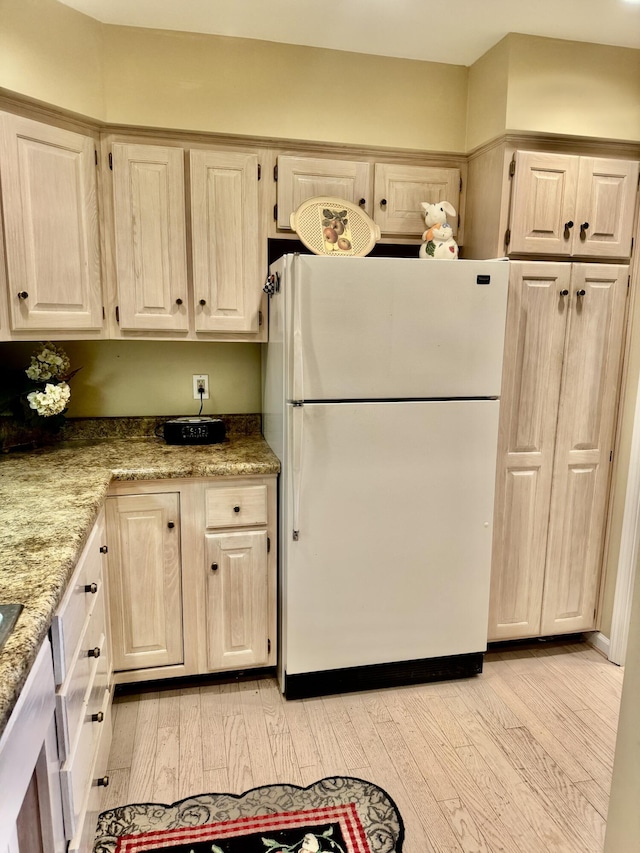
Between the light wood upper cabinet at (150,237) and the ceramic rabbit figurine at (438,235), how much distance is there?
3.12 ft

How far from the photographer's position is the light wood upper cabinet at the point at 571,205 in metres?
2.18

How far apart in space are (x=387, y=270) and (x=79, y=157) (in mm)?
1185

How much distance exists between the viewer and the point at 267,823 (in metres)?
1.64

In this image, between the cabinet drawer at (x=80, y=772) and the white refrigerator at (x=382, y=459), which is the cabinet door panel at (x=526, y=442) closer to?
the white refrigerator at (x=382, y=459)

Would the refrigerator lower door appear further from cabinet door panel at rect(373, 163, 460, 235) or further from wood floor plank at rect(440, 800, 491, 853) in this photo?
cabinet door panel at rect(373, 163, 460, 235)

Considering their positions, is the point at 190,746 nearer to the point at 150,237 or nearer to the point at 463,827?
the point at 463,827

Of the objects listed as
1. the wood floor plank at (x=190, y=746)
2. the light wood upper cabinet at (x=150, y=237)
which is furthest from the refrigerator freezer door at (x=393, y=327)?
the wood floor plank at (x=190, y=746)

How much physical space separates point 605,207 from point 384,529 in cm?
154

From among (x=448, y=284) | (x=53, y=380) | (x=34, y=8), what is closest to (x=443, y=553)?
(x=448, y=284)

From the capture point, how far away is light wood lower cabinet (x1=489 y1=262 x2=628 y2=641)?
2.24 meters

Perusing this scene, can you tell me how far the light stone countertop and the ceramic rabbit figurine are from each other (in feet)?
3.35

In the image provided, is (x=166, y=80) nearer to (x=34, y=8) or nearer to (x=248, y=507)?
(x=34, y=8)

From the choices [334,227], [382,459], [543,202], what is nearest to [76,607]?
[382,459]

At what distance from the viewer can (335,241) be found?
221 centimetres
